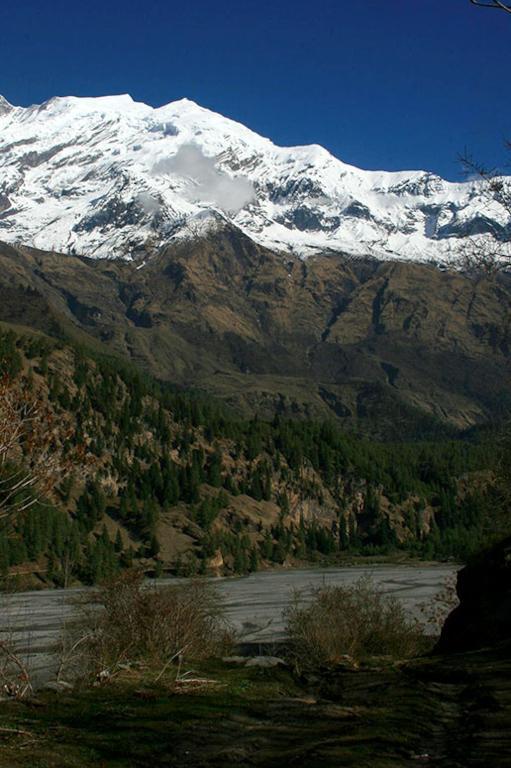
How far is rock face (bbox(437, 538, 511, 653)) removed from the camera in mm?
33125

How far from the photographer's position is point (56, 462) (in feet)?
68.2

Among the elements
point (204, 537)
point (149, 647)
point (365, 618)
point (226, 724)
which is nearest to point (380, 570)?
point (204, 537)

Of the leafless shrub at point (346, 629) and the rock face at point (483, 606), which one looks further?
the leafless shrub at point (346, 629)

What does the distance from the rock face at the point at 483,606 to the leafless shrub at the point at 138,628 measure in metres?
11.0

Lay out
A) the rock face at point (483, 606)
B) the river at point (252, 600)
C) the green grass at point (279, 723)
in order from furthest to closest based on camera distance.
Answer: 1. the river at point (252, 600)
2. the rock face at point (483, 606)
3. the green grass at point (279, 723)

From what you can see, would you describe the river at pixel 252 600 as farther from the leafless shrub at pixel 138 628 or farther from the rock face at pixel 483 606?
the rock face at pixel 483 606

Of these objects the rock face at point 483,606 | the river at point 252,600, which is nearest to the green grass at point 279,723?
the rock face at point 483,606

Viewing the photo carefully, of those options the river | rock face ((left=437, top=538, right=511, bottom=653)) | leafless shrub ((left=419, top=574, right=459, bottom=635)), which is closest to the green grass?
rock face ((left=437, top=538, right=511, bottom=653))

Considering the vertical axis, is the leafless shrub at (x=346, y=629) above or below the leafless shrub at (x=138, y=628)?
below

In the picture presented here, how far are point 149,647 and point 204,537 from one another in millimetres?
142080

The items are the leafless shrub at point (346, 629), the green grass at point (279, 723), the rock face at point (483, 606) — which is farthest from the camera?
the leafless shrub at point (346, 629)

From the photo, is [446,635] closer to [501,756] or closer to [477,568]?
[477,568]

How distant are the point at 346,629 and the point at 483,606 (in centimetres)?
883

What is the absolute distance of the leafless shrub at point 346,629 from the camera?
1566 inches
